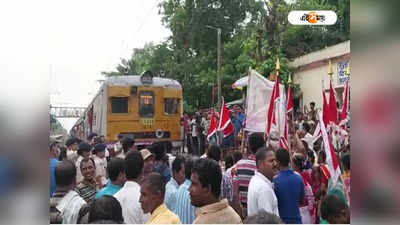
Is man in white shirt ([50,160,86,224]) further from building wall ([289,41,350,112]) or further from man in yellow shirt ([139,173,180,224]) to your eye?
building wall ([289,41,350,112])

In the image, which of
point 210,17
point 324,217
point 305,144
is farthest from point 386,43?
point 210,17

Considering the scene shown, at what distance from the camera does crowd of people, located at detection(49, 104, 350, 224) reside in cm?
223

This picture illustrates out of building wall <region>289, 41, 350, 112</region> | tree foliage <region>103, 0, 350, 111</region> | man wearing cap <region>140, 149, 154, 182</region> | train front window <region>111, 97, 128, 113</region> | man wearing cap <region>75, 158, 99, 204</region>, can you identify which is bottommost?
man wearing cap <region>75, 158, 99, 204</region>

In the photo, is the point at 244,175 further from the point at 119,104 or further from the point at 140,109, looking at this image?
the point at 140,109

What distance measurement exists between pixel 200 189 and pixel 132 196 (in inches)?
28.7

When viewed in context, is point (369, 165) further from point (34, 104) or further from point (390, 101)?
point (34, 104)

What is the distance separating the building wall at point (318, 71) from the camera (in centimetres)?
1136

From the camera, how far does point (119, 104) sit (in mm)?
11531

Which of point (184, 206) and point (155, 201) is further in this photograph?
point (184, 206)

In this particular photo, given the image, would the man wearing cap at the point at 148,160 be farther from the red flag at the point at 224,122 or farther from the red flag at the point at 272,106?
the red flag at the point at 224,122

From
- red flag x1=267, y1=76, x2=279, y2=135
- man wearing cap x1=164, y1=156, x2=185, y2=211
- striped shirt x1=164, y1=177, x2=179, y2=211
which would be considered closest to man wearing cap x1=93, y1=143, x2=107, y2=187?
man wearing cap x1=164, y1=156, x2=185, y2=211

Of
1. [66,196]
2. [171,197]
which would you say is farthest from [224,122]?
[66,196]

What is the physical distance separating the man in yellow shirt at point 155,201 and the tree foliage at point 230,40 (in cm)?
1118

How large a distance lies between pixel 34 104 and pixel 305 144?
4.69 metres
